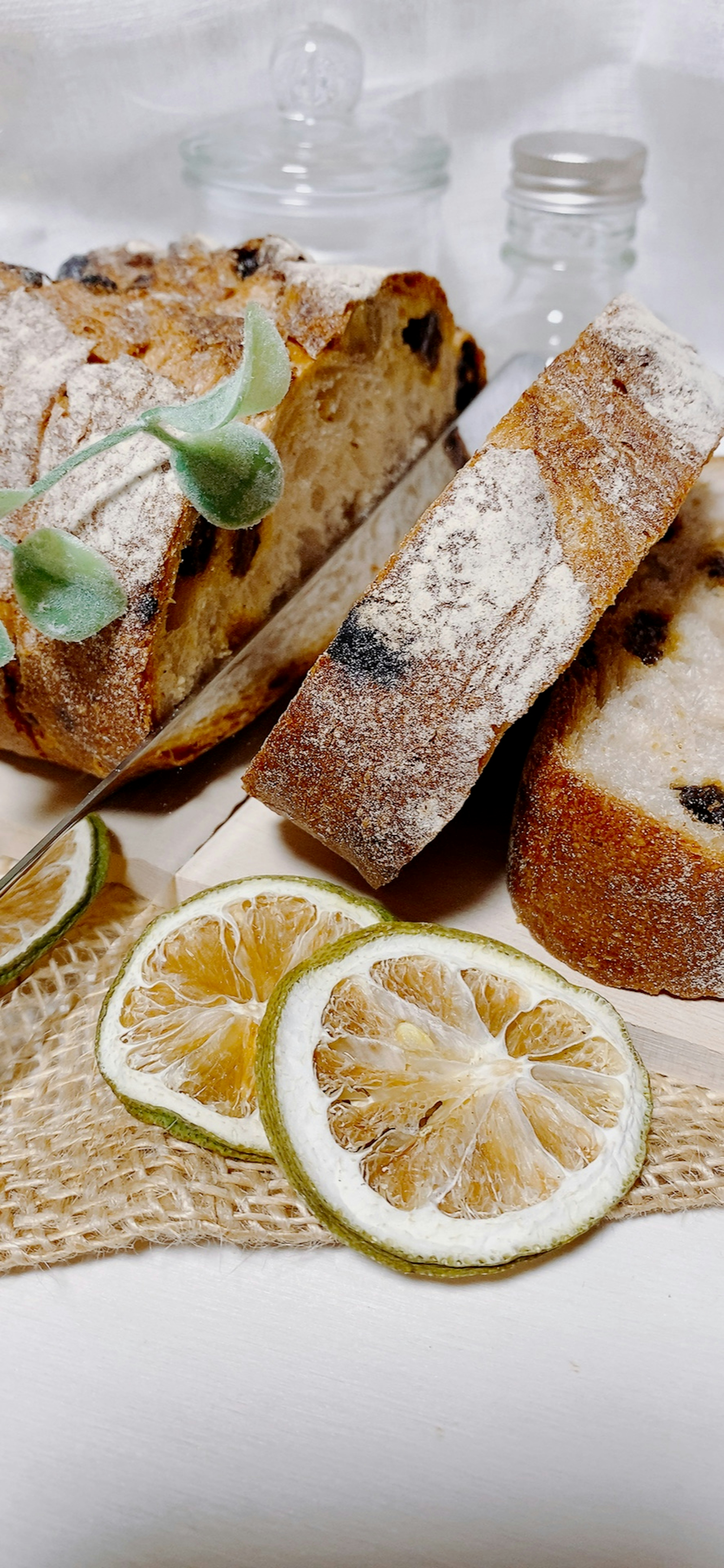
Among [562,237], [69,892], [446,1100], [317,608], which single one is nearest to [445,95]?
[562,237]

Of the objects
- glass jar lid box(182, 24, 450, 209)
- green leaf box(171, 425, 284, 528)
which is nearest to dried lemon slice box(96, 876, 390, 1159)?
green leaf box(171, 425, 284, 528)

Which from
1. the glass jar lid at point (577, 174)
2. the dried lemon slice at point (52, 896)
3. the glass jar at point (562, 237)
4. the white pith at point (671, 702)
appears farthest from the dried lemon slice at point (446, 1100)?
the glass jar lid at point (577, 174)

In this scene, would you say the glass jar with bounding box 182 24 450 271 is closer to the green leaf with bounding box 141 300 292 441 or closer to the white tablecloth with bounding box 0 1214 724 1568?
the green leaf with bounding box 141 300 292 441

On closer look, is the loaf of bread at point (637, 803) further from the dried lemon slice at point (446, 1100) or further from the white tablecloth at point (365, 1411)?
the white tablecloth at point (365, 1411)

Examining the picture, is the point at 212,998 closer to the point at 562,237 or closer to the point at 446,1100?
the point at 446,1100

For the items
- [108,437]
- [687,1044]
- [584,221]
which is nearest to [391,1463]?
[687,1044]

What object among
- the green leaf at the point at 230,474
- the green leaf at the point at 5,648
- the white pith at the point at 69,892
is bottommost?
the white pith at the point at 69,892
